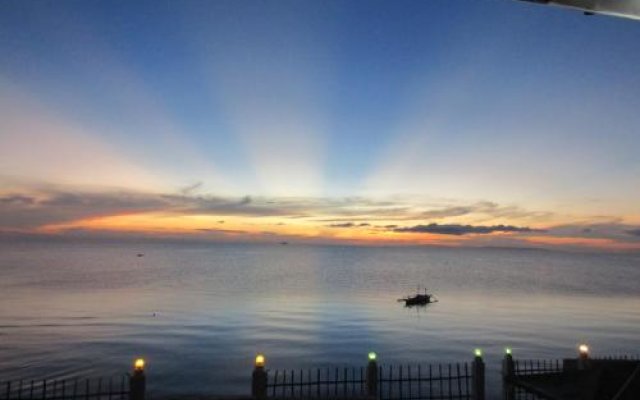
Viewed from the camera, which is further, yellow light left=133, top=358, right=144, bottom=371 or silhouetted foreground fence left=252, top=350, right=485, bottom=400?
silhouetted foreground fence left=252, top=350, right=485, bottom=400

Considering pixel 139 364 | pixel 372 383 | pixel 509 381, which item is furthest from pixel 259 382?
pixel 509 381

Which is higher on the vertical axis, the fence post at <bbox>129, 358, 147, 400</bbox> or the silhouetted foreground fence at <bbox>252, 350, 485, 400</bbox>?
the fence post at <bbox>129, 358, 147, 400</bbox>

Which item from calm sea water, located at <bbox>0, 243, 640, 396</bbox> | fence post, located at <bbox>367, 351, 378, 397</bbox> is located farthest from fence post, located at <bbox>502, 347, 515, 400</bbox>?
calm sea water, located at <bbox>0, 243, 640, 396</bbox>

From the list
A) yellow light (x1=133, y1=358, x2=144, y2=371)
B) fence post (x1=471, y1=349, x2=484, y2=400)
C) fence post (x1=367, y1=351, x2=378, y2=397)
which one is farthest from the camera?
fence post (x1=471, y1=349, x2=484, y2=400)

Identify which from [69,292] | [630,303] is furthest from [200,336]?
[630,303]

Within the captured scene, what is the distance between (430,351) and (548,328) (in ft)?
69.4

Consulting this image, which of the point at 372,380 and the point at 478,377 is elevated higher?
the point at 372,380

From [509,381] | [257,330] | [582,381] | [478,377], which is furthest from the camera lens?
[257,330]

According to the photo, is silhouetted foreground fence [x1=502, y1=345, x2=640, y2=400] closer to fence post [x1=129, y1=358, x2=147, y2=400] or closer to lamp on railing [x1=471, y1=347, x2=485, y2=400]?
lamp on railing [x1=471, y1=347, x2=485, y2=400]

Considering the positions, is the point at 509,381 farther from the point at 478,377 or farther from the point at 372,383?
the point at 372,383

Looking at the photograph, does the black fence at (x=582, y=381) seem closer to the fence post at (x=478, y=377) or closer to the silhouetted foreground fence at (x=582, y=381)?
the silhouetted foreground fence at (x=582, y=381)

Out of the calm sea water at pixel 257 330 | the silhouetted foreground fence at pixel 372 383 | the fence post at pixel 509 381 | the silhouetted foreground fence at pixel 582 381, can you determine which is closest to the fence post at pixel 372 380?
the silhouetted foreground fence at pixel 372 383

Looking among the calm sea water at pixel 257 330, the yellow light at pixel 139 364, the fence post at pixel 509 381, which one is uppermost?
the yellow light at pixel 139 364

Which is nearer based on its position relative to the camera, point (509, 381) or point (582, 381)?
point (582, 381)
